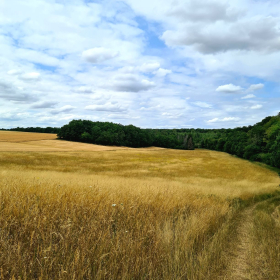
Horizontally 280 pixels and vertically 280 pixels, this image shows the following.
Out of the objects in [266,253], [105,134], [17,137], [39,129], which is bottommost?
[266,253]

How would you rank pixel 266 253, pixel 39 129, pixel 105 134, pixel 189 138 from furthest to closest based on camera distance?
1. pixel 189 138
2. pixel 39 129
3. pixel 105 134
4. pixel 266 253

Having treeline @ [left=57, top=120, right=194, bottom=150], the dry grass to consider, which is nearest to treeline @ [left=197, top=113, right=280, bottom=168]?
treeline @ [left=57, top=120, right=194, bottom=150]

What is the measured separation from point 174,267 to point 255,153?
7359 centimetres

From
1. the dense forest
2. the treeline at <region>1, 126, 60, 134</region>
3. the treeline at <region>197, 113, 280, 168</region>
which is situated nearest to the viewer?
the treeline at <region>197, 113, 280, 168</region>

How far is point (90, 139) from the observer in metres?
99.3

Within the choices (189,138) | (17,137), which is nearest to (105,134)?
Result: (17,137)

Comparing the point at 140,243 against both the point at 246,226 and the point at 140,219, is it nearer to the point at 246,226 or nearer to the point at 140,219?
the point at 140,219

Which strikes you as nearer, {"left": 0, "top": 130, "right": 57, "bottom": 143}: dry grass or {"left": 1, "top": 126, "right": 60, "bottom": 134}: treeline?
{"left": 0, "top": 130, "right": 57, "bottom": 143}: dry grass

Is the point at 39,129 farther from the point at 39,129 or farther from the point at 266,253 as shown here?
the point at 266,253

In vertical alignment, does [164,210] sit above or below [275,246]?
above

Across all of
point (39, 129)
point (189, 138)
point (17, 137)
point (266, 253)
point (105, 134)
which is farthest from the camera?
point (189, 138)

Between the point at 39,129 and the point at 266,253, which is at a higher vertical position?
→ the point at 39,129

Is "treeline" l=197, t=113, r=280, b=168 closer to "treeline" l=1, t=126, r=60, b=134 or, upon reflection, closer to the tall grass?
the tall grass

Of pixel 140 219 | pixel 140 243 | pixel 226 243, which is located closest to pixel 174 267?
pixel 140 243
